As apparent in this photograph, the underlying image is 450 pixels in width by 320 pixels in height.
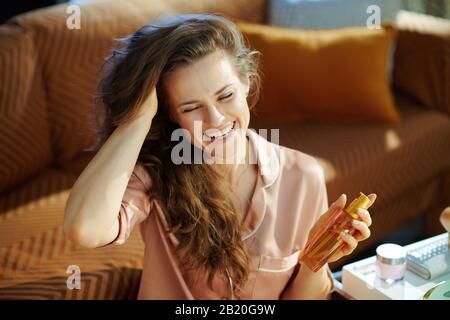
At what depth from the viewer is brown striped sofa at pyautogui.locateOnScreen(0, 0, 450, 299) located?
119 centimetres

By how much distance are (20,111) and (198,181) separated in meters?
0.73

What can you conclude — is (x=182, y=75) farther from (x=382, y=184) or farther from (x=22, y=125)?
(x=382, y=184)

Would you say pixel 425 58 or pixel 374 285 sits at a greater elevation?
pixel 425 58

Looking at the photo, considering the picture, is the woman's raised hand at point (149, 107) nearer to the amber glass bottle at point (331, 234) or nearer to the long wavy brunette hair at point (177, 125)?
the long wavy brunette hair at point (177, 125)

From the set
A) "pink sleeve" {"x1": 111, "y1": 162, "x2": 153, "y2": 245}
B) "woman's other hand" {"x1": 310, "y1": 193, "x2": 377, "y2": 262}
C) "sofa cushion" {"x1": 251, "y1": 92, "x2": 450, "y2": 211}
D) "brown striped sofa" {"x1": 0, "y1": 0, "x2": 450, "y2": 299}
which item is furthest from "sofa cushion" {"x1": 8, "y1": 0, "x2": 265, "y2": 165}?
"woman's other hand" {"x1": 310, "y1": 193, "x2": 377, "y2": 262}

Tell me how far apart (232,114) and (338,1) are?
1.06 m

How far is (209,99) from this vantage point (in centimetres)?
75

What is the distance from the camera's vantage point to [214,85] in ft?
2.46

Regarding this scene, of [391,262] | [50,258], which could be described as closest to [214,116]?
[391,262]

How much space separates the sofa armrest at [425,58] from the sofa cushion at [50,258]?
1.02m

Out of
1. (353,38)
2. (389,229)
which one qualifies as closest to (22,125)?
(353,38)

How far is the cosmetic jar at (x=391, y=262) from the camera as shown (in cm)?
96

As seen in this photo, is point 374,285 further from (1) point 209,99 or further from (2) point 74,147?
(2) point 74,147

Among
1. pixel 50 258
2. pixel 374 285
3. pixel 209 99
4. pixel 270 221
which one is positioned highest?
pixel 209 99
